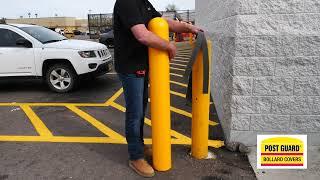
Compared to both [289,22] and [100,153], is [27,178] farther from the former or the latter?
[289,22]

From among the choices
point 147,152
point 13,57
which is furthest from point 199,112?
point 13,57

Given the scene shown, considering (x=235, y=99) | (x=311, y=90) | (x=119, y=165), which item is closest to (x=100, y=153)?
(x=119, y=165)

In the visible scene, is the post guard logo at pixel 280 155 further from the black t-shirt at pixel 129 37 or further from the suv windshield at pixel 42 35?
the suv windshield at pixel 42 35

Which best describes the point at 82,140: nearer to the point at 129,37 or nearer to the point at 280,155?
the point at 129,37

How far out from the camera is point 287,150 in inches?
137

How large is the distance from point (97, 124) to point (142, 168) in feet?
6.19

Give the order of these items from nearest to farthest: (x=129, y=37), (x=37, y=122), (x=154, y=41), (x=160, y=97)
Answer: (x=154, y=41) < (x=129, y=37) < (x=160, y=97) < (x=37, y=122)

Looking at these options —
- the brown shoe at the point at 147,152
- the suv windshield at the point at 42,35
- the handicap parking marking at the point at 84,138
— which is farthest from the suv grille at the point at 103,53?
the brown shoe at the point at 147,152

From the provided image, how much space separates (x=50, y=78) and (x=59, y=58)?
21.6 inches

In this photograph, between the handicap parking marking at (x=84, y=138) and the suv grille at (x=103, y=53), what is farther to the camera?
the suv grille at (x=103, y=53)

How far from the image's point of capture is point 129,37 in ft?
10.5

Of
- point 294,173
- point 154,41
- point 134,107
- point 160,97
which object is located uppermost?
point 154,41

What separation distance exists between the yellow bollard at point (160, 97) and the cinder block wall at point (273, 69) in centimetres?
91

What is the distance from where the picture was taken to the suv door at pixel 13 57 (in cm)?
740
